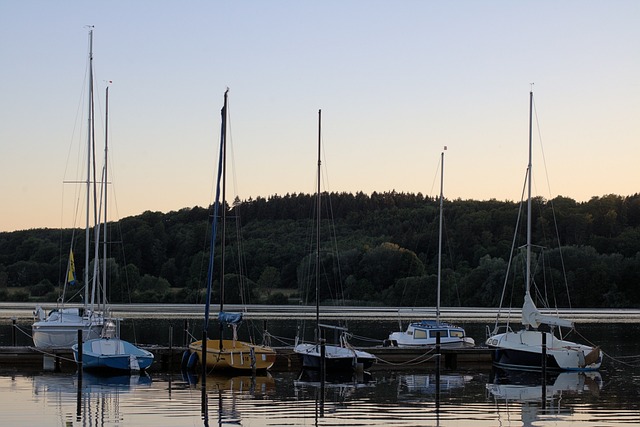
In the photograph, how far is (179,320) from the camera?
281ft

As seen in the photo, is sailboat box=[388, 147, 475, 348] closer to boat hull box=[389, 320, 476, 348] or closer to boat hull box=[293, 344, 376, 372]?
boat hull box=[389, 320, 476, 348]

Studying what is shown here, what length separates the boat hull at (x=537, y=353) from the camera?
4275 centimetres

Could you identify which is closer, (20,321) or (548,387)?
(548,387)

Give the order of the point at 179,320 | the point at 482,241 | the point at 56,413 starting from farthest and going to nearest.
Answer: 1. the point at 482,241
2. the point at 179,320
3. the point at 56,413

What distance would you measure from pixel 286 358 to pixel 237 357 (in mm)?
3857

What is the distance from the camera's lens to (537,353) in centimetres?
4338

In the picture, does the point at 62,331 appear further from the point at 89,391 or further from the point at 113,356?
the point at 89,391

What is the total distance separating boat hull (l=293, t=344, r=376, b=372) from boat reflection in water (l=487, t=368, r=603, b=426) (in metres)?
5.23

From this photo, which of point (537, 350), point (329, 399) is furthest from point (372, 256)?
point (329, 399)

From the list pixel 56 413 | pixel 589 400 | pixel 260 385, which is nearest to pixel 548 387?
pixel 589 400

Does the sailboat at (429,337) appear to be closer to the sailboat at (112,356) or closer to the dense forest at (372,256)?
the sailboat at (112,356)

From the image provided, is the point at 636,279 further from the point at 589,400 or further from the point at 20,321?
the point at 589,400

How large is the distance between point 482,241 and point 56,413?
109168 mm

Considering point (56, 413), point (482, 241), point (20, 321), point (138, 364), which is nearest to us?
point (56, 413)
